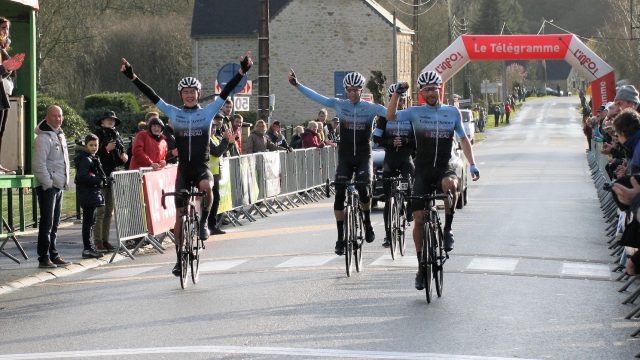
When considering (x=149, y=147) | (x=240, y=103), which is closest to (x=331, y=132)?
(x=240, y=103)

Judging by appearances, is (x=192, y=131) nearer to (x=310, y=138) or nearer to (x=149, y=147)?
(x=149, y=147)

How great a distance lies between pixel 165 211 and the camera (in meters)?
18.8

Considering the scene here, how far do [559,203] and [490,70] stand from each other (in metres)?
101

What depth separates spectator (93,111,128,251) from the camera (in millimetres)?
17500

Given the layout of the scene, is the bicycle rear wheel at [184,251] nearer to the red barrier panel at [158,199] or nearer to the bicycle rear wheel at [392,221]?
the bicycle rear wheel at [392,221]

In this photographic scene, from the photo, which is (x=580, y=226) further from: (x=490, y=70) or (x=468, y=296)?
(x=490, y=70)

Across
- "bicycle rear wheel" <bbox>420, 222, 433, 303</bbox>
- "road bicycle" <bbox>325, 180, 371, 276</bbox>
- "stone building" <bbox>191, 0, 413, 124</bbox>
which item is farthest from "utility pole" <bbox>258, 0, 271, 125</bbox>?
"stone building" <bbox>191, 0, 413, 124</bbox>

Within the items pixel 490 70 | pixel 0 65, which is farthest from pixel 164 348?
pixel 490 70

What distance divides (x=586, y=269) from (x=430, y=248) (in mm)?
3893

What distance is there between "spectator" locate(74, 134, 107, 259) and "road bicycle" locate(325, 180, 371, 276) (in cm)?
375

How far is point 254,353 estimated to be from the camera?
9.27m

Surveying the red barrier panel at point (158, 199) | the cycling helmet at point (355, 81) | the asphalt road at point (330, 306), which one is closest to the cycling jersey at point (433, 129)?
the asphalt road at point (330, 306)

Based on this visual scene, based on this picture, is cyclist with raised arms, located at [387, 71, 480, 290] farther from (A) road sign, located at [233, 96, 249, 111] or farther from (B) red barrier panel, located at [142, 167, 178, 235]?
(A) road sign, located at [233, 96, 249, 111]

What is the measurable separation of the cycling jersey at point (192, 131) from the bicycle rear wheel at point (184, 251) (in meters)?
0.67
